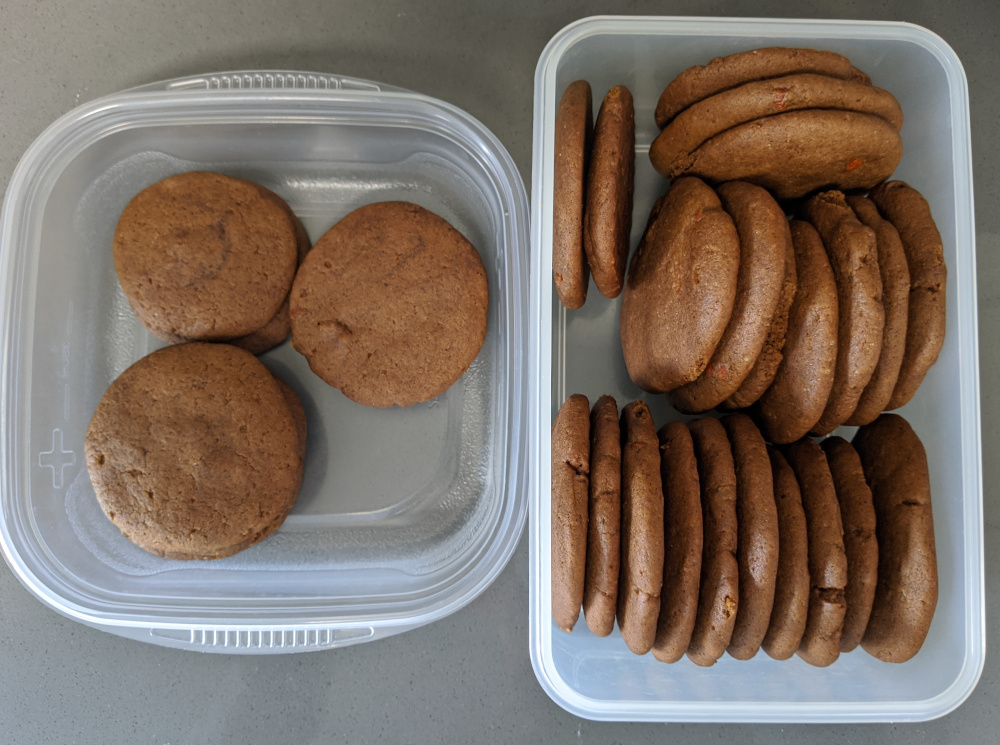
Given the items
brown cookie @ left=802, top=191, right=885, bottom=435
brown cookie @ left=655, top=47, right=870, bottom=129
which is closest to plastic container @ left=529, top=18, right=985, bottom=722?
brown cookie @ left=655, top=47, right=870, bottom=129

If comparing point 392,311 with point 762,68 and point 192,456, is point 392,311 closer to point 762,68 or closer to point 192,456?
point 192,456

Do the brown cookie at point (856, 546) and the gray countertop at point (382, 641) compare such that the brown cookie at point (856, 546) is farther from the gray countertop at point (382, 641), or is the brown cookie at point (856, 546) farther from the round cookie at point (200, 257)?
the round cookie at point (200, 257)

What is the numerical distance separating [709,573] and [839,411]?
0.88ft

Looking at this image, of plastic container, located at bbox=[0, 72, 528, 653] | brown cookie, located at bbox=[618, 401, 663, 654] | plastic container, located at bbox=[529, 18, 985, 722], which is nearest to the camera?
brown cookie, located at bbox=[618, 401, 663, 654]

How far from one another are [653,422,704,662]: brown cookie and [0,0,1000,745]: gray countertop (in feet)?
0.98

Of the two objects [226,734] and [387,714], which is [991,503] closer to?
[387,714]

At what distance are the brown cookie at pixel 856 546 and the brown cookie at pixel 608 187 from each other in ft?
1.37

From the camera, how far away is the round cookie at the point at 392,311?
1.04m

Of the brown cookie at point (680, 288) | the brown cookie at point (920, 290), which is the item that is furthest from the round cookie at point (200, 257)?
the brown cookie at point (920, 290)

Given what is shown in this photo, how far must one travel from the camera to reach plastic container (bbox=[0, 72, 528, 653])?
1016 mm

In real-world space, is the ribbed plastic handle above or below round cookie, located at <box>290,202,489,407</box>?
below

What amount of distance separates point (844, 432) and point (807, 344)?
333 mm

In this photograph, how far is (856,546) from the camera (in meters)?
0.83

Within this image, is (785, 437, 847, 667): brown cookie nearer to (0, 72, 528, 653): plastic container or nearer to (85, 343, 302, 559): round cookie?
(0, 72, 528, 653): plastic container
